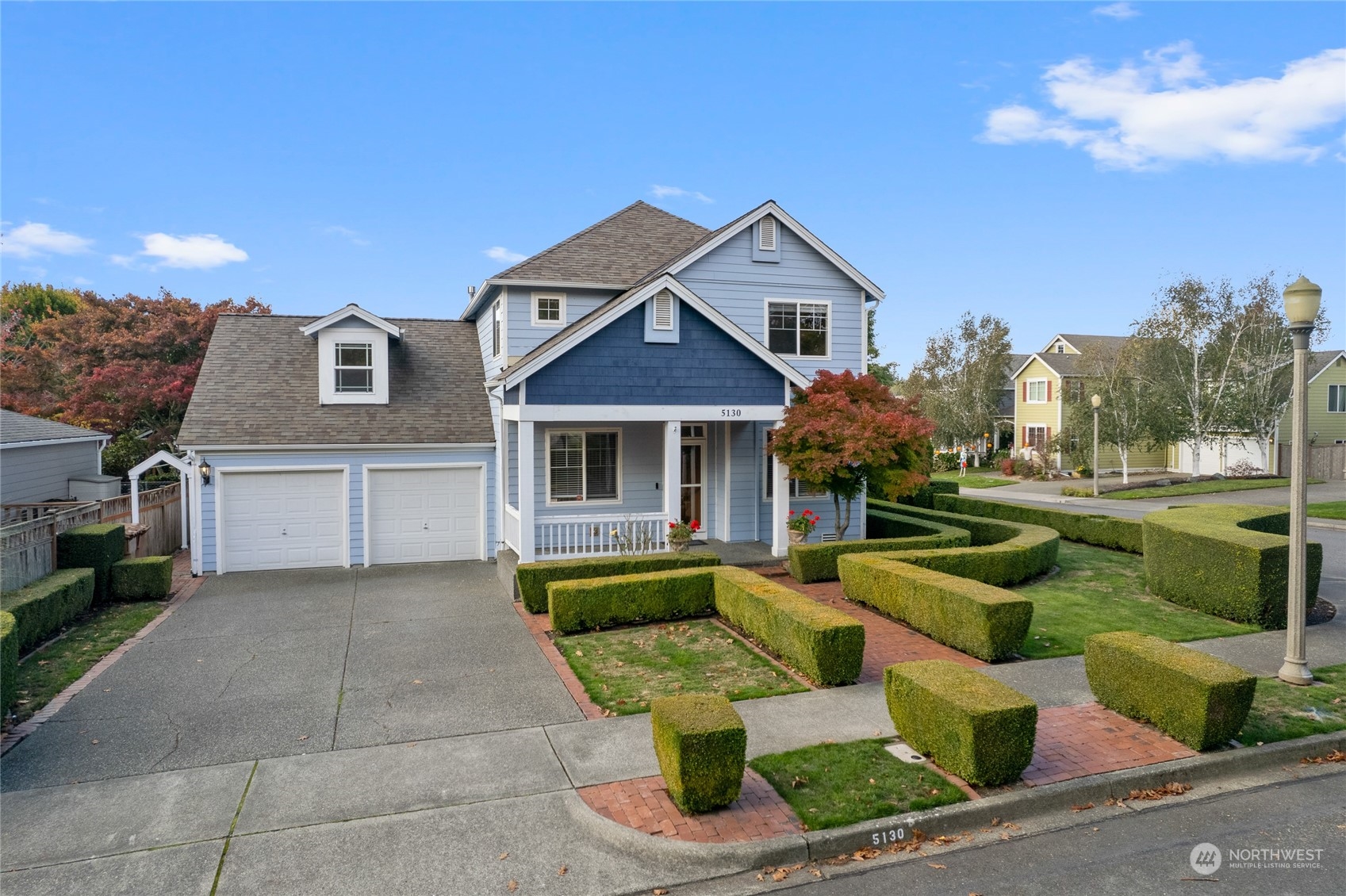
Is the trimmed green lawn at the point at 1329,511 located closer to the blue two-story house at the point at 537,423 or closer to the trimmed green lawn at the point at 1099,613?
the trimmed green lawn at the point at 1099,613

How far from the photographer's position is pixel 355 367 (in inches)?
695

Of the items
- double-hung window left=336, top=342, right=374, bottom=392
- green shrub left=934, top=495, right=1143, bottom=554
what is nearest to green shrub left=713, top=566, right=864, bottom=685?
green shrub left=934, top=495, right=1143, bottom=554

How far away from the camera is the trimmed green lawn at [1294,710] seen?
23.2 feet

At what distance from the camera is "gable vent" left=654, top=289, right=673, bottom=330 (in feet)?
47.7

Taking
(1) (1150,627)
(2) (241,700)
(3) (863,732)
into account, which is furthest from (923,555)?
(2) (241,700)

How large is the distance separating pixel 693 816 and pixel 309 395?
49.3 ft

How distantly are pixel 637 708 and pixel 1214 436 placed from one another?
38.6 metres

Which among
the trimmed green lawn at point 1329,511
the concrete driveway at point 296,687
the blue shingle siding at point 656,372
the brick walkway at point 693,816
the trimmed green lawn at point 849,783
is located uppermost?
the blue shingle siding at point 656,372

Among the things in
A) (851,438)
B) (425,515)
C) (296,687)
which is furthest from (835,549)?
(296,687)

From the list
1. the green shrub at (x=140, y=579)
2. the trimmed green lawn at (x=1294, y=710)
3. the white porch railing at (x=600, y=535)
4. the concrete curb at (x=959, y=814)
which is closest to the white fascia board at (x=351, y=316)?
the green shrub at (x=140, y=579)

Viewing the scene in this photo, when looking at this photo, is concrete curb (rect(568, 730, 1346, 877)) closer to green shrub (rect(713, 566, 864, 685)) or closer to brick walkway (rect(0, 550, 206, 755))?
green shrub (rect(713, 566, 864, 685))

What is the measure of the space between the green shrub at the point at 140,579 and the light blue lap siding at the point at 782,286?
11490 millimetres

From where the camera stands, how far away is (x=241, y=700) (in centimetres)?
847

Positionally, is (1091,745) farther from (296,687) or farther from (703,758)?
(296,687)
